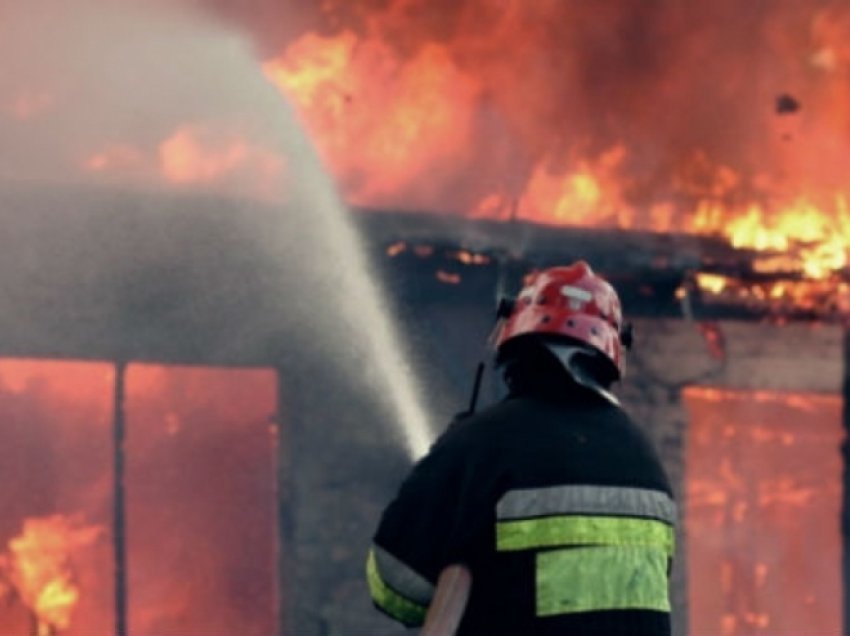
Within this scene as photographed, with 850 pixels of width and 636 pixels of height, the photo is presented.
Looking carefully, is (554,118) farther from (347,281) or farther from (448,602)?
(448,602)

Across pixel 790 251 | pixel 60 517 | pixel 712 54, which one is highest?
pixel 712 54

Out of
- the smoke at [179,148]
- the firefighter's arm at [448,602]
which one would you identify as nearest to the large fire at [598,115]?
the smoke at [179,148]

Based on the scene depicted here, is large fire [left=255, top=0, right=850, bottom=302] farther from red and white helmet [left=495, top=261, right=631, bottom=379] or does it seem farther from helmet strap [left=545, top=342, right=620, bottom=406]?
helmet strap [left=545, top=342, right=620, bottom=406]

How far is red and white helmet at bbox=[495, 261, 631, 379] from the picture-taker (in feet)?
12.2

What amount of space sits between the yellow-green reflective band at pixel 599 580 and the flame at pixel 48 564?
4.89 metres

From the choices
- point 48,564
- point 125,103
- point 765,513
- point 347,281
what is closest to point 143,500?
point 48,564

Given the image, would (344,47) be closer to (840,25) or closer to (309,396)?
(309,396)

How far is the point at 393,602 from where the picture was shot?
353 centimetres

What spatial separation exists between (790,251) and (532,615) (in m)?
6.38

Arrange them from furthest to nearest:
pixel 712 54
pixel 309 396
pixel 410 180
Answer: pixel 712 54, pixel 410 180, pixel 309 396

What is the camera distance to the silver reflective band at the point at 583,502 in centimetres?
349

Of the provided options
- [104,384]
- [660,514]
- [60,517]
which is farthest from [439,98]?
[660,514]

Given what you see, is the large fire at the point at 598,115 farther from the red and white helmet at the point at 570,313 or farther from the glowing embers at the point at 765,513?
the red and white helmet at the point at 570,313

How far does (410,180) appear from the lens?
30.3 feet
